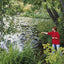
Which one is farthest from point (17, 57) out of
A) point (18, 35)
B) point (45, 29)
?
point (18, 35)

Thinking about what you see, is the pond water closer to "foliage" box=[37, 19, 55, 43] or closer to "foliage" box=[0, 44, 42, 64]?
"foliage" box=[0, 44, 42, 64]

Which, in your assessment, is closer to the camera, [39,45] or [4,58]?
A: [4,58]

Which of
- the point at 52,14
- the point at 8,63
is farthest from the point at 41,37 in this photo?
the point at 8,63

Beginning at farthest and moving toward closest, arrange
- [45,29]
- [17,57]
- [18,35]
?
[18,35]
[45,29]
[17,57]

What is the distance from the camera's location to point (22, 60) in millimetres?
4527

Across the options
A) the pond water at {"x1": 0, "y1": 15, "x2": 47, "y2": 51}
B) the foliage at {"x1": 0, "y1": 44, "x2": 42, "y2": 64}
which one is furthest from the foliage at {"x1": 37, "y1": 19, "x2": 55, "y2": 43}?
the foliage at {"x1": 0, "y1": 44, "x2": 42, "y2": 64}

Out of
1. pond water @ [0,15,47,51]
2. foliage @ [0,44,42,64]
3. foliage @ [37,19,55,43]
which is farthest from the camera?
foliage @ [37,19,55,43]

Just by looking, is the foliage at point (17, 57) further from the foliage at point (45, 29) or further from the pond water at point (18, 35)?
the foliage at point (45, 29)

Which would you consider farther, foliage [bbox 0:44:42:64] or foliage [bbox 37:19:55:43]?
Answer: foliage [bbox 37:19:55:43]

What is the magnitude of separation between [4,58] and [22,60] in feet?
1.87

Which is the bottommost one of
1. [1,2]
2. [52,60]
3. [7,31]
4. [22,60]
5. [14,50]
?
[22,60]

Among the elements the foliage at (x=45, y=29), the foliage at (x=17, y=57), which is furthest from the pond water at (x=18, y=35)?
the foliage at (x=45, y=29)

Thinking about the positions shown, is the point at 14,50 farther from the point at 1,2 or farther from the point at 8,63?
the point at 1,2

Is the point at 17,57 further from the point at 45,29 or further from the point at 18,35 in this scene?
the point at 18,35
